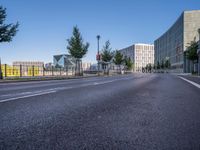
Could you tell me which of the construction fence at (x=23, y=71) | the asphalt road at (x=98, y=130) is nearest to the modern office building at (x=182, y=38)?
the construction fence at (x=23, y=71)

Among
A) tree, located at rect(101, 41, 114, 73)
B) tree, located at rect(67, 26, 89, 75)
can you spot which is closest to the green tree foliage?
tree, located at rect(67, 26, 89, 75)

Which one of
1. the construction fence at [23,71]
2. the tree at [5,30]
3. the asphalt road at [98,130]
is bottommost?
the asphalt road at [98,130]

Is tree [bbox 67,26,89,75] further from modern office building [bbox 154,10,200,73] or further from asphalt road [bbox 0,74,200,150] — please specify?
modern office building [bbox 154,10,200,73]

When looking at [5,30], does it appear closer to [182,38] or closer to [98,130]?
[98,130]

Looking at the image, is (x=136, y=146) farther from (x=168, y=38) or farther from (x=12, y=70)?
(x=168, y=38)

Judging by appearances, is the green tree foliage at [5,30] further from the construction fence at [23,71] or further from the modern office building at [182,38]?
the modern office building at [182,38]

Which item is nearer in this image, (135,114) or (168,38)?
(135,114)

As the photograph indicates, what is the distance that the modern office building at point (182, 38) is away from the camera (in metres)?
93.9

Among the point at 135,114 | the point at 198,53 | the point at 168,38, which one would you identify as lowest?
the point at 135,114

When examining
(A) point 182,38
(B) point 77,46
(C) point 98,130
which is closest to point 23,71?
(B) point 77,46

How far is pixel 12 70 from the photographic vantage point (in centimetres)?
3484

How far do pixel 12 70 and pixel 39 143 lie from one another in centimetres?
3465

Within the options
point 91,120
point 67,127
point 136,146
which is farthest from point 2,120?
point 136,146

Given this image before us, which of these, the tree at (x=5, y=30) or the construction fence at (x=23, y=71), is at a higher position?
the tree at (x=5, y=30)
